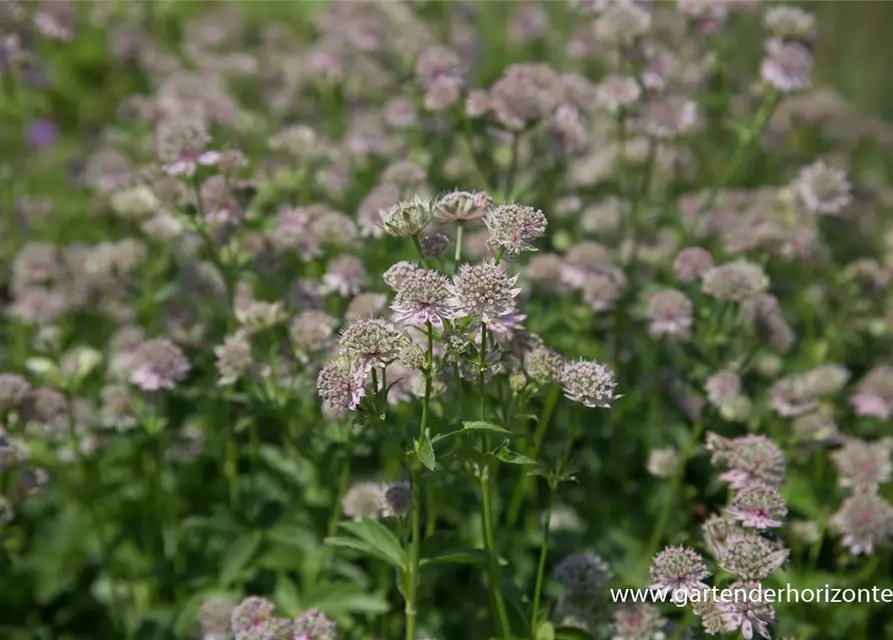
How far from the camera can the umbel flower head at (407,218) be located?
2164 mm

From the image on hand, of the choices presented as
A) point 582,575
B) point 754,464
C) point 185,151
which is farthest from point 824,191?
point 185,151

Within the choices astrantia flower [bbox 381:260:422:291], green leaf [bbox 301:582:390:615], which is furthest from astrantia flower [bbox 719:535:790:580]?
green leaf [bbox 301:582:390:615]

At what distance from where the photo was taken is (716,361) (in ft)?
10.4

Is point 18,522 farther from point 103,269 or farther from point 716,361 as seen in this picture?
point 716,361

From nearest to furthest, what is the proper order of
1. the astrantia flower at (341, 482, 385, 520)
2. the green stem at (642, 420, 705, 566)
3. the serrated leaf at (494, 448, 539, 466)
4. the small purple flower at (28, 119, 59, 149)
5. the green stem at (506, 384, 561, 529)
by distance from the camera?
the serrated leaf at (494, 448, 539, 466)
the green stem at (506, 384, 561, 529)
the astrantia flower at (341, 482, 385, 520)
the green stem at (642, 420, 705, 566)
the small purple flower at (28, 119, 59, 149)

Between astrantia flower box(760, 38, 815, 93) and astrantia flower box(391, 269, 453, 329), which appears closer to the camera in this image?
astrantia flower box(391, 269, 453, 329)

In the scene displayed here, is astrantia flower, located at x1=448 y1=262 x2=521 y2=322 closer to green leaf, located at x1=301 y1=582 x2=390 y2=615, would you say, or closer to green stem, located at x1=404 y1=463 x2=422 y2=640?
green stem, located at x1=404 y1=463 x2=422 y2=640

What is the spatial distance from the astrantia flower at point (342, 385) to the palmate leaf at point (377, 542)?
35cm

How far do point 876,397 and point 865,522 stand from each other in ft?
2.34

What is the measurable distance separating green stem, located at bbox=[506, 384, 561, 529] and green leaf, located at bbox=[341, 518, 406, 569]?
15.6 inches

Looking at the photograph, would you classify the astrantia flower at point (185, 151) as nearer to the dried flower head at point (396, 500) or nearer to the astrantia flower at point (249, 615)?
the dried flower head at point (396, 500)

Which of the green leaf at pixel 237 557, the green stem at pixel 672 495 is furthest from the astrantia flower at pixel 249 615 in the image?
the green stem at pixel 672 495

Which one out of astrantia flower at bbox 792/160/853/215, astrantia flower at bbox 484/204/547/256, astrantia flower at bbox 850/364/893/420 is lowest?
astrantia flower at bbox 484/204/547/256

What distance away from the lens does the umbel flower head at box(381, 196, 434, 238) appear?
2164 millimetres
